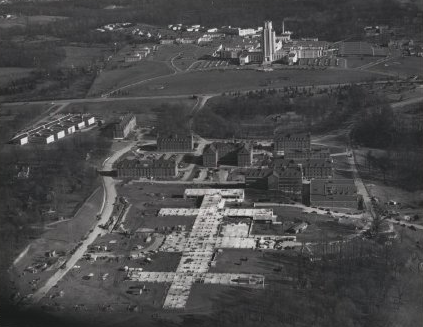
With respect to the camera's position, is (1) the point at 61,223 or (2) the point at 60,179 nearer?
(1) the point at 61,223

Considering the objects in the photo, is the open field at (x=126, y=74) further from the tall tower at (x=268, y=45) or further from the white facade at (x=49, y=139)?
the white facade at (x=49, y=139)

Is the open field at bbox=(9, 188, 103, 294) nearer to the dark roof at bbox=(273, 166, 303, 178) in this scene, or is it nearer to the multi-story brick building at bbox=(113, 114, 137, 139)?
the dark roof at bbox=(273, 166, 303, 178)

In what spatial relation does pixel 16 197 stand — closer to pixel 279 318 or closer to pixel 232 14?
pixel 279 318

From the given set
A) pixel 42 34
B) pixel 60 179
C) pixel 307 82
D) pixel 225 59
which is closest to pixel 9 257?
pixel 60 179

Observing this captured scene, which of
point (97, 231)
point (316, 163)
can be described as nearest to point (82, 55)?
point (316, 163)

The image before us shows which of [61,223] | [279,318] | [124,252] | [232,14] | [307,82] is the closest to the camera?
[279,318]

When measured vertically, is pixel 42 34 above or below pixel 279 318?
above

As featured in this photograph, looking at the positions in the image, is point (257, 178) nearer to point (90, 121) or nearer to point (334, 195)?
point (334, 195)

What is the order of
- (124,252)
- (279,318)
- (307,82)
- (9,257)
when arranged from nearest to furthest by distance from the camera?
1. (279,318)
2. (9,257)
3. (124,252)
4. (307,82)
